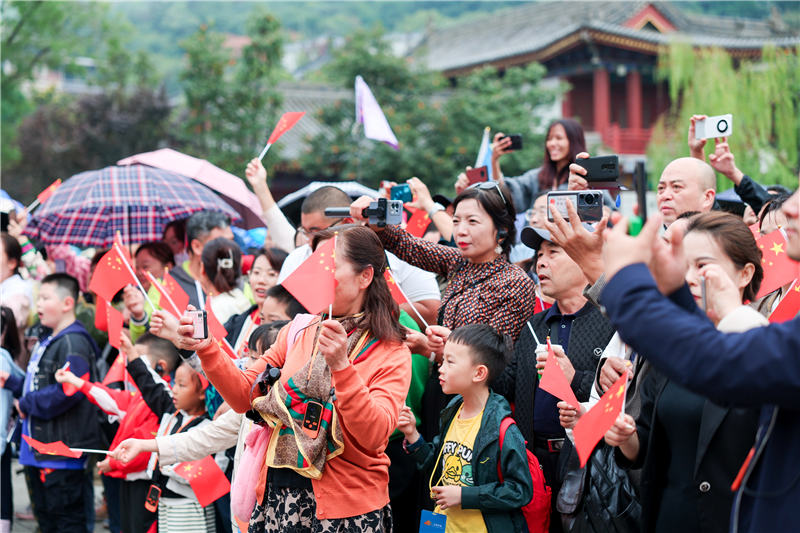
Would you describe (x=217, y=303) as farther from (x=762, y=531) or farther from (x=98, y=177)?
(x=762, y=531)

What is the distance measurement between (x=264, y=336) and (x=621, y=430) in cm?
185

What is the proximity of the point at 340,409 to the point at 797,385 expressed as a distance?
1.38 m

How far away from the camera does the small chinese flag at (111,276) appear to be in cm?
430

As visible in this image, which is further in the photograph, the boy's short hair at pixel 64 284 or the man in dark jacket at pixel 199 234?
the man in dark jacket at pixel 199 234

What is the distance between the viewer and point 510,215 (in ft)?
12.6

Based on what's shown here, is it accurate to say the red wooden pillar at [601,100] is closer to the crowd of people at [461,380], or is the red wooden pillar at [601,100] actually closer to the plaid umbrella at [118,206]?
the plaid umbrella at [118,206]

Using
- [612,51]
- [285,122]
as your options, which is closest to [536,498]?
[285,122]

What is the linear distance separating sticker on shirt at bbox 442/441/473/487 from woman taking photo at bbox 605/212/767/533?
0.83 m

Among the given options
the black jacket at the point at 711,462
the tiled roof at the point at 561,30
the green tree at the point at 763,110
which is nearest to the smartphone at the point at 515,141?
the black jacket at the point at 711,462

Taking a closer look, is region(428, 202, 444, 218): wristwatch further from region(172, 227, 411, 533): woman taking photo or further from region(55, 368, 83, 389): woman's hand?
region(55, 368, 83, 389): woman's hand

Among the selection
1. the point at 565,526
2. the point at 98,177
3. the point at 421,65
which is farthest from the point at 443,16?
the point at 565,526

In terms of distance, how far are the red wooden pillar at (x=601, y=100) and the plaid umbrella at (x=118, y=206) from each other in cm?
1598

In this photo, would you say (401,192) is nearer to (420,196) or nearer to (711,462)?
(420,196)

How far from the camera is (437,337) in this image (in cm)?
350
